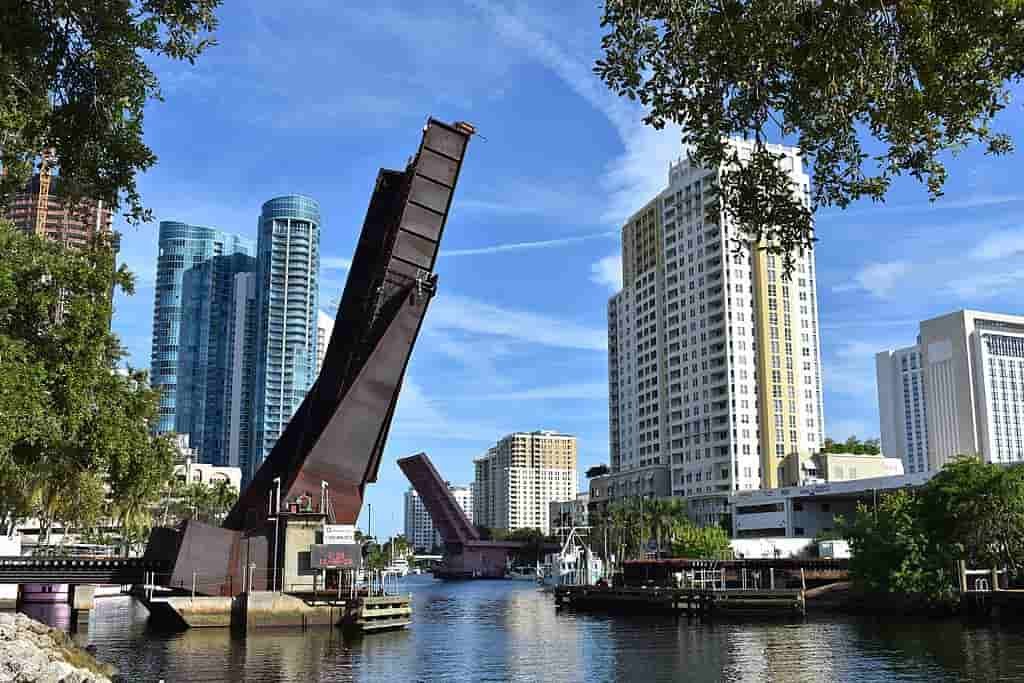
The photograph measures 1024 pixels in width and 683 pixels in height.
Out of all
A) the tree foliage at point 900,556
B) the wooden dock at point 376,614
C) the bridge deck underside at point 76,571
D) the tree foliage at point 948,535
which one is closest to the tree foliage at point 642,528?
the tree foliage at point 900,556

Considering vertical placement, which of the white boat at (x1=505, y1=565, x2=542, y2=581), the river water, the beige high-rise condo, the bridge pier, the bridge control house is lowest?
the white boat at (x1=505, y1=565, x2=542, y2=581)

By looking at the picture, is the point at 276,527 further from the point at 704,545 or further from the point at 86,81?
the point at 704,545

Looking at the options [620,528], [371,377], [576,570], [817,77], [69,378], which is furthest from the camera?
[620,528]

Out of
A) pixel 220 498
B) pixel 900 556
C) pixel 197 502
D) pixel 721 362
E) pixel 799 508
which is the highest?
pixel 721 362

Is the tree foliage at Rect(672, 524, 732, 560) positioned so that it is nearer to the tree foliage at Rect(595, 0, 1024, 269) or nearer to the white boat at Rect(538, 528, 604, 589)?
the white boat at Rect(538, 528, 604, 589)

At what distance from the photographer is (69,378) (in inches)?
952

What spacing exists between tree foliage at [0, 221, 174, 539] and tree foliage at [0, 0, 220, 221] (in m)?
9.87

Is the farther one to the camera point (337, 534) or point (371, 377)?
point (337, 534)

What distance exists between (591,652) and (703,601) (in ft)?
72.3

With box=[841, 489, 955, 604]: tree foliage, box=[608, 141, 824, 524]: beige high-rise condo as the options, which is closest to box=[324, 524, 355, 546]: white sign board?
box=[841, 489, 955, 604]: tree foliage

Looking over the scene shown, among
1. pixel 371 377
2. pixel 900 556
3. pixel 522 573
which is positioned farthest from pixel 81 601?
pixel 522 573

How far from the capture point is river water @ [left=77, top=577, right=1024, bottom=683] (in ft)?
105

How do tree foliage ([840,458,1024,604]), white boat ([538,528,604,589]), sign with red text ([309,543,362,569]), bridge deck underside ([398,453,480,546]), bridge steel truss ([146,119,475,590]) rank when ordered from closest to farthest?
bridge steel truss ([146,119,475,590]), sign with red text ([309,543,362,569]), tree foliage ([840,458,1024,604]), white boat ([538,528,604,589]), bridge deck underside ([398,453,480,546])

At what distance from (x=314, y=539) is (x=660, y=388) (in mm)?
85840
